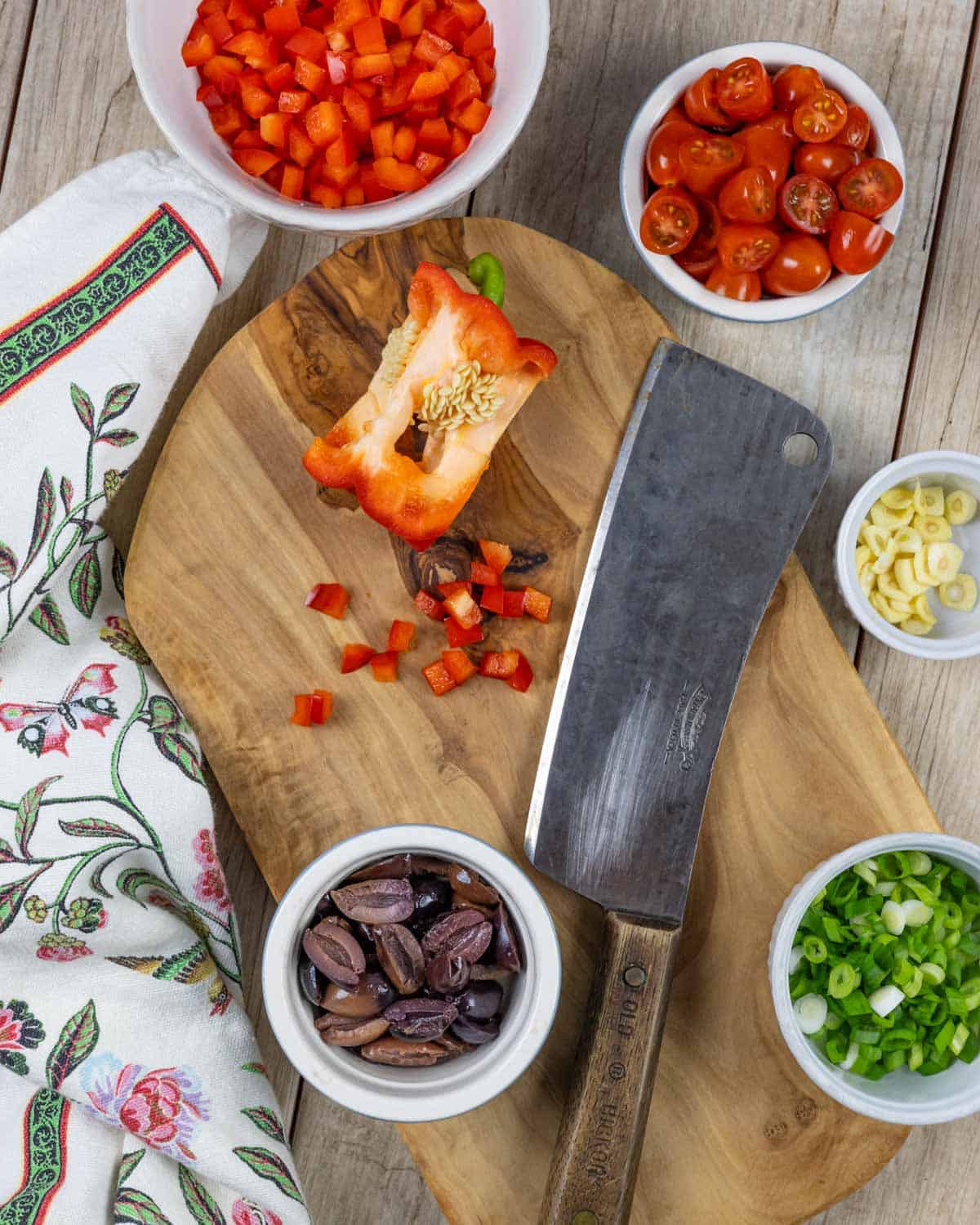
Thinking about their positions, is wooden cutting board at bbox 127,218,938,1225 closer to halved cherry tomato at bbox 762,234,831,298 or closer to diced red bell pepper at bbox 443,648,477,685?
diced red bell pepper at bbox 443,648,477,685

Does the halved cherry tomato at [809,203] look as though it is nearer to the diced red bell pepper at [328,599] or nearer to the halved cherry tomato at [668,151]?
the halved cherry tomato at [668,151]

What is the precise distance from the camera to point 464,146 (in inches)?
46.5

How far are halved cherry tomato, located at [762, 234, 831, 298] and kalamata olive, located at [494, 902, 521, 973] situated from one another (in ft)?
2.45

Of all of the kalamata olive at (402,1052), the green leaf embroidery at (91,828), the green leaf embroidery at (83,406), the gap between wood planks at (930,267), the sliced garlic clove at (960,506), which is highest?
the gap between wood planks at (930,267)

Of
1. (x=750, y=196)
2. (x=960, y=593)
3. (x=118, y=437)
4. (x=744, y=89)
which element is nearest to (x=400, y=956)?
(x=118, y=437)

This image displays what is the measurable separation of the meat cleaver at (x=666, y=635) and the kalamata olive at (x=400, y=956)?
0.18m

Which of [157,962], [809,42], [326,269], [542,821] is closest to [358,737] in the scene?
[542,821]

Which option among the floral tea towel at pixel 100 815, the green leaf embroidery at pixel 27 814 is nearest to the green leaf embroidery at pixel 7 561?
the floral tea towel at pixel 100 815

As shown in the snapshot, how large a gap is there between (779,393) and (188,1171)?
43.7 inches

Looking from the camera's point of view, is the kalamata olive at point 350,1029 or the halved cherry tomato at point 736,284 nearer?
the kalamata olive at point 350,1029

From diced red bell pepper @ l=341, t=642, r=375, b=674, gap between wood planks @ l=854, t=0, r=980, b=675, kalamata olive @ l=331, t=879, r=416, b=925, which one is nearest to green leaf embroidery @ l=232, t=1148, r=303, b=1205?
kalamata olive @ l=331, t=879, r=416, b=925

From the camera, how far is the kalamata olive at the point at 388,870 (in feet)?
3.56

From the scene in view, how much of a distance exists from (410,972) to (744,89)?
3.27ft

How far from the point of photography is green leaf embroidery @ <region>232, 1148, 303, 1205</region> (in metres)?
1.21
